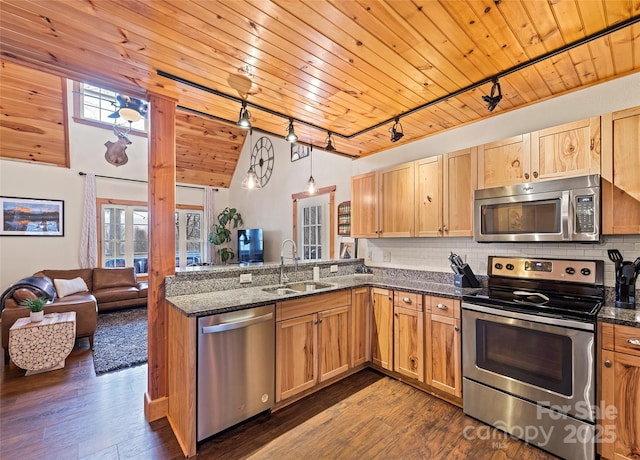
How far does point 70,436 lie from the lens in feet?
6.61

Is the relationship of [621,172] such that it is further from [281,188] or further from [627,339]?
[281,188]

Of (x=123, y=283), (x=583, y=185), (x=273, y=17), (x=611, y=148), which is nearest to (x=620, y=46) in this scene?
(x=611, y=148)

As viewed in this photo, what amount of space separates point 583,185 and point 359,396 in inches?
96.2

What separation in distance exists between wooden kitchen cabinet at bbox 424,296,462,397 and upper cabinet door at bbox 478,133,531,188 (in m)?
1.11

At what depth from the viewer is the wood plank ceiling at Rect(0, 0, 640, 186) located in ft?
4.76

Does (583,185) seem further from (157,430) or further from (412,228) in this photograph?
(157,430)

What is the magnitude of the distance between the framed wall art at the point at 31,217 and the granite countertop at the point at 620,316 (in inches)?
313

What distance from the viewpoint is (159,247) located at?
222 centimetres

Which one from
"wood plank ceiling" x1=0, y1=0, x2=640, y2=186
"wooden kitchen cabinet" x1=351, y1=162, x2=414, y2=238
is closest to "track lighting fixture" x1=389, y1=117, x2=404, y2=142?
"wood plank ceiling" x1=0, y1=0, x2=640, y2=186

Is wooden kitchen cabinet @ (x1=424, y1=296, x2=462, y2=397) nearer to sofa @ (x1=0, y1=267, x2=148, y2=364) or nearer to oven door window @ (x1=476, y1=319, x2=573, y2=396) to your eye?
oven door window @ (x1=476, y1=319, x2=573, y2=396)

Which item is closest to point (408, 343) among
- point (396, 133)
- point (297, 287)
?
point (297, 287)

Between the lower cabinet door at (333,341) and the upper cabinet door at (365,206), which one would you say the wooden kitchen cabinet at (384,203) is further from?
the lower cabinet door at (333,341)

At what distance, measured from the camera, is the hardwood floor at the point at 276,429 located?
73.7 inches

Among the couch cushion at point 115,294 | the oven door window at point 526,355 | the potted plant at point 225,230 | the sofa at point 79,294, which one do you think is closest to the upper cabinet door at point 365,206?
the oven door window at point 526,355
